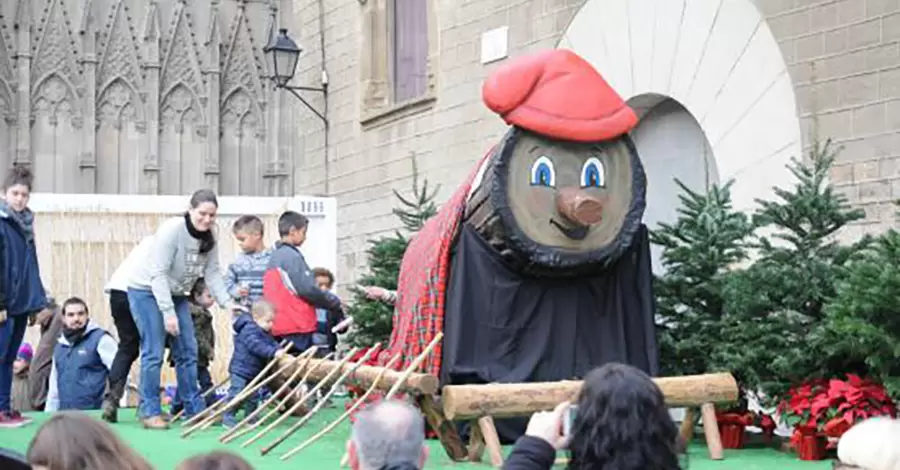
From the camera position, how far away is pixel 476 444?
8.20m

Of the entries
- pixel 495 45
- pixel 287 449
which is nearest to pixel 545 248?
pixel 287 449

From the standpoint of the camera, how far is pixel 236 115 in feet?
99.3

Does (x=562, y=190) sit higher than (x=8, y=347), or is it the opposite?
(x=562, y=190)

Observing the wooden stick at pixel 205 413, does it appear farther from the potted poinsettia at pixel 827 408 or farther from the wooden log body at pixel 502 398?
the potted poinsettia at pixel 827 408

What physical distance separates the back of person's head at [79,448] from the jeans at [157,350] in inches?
259

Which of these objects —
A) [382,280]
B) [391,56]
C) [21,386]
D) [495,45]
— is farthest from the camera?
[391,56]

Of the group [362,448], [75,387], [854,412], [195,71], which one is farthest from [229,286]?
[195,71]

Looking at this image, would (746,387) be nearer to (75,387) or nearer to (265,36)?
(75,387)

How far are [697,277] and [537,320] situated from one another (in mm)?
1229

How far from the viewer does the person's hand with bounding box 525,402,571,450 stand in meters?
4.30

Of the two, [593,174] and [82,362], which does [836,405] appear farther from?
[82,362]

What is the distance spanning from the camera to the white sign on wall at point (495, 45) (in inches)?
602

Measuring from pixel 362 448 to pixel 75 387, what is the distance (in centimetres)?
819

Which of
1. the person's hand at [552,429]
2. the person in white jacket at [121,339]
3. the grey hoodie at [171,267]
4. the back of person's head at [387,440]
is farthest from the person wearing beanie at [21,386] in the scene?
the person's hand at [552,429]
